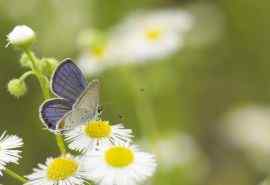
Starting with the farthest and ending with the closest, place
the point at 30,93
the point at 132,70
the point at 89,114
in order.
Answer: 1. the point at 30,93
2. the point at 132,70
3. the point at 89,114

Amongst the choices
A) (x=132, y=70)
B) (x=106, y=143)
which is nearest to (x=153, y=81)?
(x=132, y=70)

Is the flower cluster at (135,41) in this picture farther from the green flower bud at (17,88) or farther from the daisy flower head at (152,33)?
the green flower bud at (17,88)

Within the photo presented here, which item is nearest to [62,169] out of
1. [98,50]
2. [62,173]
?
[62,173]

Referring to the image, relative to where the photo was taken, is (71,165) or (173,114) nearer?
(71,165)

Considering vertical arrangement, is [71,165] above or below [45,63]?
below

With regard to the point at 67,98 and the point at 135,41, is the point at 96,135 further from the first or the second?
the point at 135,41

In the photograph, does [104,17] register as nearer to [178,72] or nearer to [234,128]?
[178,72]

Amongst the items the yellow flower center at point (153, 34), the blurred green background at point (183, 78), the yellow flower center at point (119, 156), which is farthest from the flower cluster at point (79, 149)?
the yellow flower center at point (153, 34)
